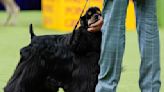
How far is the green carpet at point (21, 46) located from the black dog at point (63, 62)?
1.01 meters

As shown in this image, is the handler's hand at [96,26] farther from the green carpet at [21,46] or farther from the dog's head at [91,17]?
the green carpet at [21,46]

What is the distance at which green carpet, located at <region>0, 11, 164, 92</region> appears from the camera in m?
4.46

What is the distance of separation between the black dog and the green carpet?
3.31 feet

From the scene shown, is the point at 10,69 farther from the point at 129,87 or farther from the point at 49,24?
the point at 49,24

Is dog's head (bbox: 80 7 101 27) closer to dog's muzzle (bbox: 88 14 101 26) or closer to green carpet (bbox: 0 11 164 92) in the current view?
dog's muzzle (bbox: 88 14 101 26)

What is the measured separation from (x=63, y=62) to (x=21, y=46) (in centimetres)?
377

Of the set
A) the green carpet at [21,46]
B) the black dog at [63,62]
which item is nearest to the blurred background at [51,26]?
the green carpet at [21,46]

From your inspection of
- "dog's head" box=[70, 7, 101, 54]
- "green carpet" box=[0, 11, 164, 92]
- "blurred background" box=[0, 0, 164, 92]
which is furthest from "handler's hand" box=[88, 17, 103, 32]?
"blurred background" box=[0, 0, 164, 92]

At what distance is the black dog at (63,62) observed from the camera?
2849 millimetres

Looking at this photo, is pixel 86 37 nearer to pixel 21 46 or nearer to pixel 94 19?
pixel 94 19

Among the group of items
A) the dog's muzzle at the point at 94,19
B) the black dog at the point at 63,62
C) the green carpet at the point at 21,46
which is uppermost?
the dog's muzzle at the point at 94,19

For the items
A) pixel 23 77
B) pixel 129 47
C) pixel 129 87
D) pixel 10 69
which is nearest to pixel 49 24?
pixel 129 47

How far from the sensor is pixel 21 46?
6.62 m

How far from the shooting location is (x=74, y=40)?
2.93 meters
